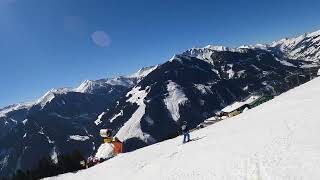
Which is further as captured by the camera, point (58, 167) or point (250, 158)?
point (58, 167)

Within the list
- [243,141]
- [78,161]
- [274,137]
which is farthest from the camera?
[78,161]

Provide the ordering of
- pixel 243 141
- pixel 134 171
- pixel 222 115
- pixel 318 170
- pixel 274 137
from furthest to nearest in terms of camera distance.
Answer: pixel 222 115
pixel 134 171
pixel 243 141
pixel 274 137
pixel 318 170

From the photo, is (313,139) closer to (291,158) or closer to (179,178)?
(291,158)

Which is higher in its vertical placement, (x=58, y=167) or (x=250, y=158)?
(x=250, y=158)

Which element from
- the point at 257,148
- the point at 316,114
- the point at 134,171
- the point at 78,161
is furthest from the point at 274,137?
the point at 78,161

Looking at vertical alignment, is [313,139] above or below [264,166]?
above

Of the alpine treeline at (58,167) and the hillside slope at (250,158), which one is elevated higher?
the hillside slope at (250,158)

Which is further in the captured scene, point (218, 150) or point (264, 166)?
point (218, 150)

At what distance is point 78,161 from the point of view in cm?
10831

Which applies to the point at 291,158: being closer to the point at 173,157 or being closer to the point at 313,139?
the point at 313,139

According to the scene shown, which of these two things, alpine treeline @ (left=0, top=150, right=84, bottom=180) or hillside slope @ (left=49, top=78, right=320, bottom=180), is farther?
alpine treeline @ (left=0, top=150, right=84, bottom=180)

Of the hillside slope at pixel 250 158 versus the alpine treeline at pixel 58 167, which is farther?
the alpine treeline at pixel 58 167

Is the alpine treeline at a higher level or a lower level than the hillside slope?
lower

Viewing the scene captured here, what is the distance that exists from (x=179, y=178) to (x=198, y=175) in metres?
1.72
